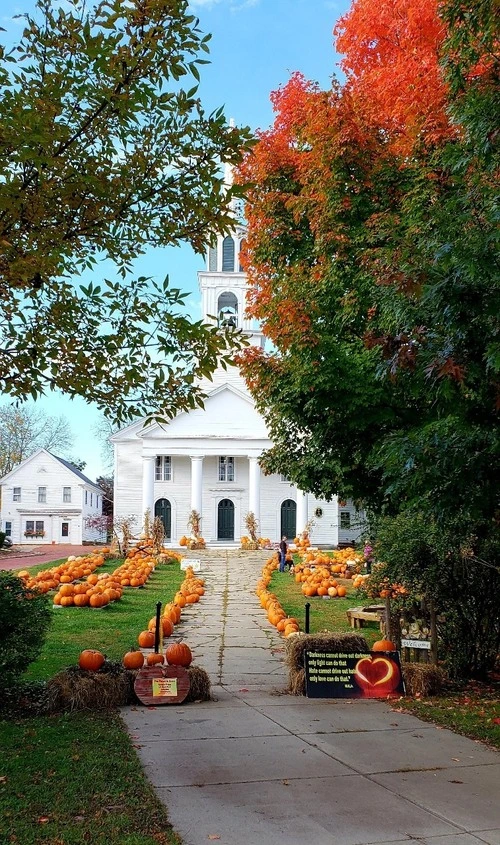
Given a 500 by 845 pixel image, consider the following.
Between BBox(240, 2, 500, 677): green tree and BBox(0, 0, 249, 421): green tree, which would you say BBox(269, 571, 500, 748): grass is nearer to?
BBox(240, 2, 500, 677): green tree

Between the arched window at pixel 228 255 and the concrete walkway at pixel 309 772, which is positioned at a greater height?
the arched window at pixel 228 255

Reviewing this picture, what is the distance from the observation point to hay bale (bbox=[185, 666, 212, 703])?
815 cm

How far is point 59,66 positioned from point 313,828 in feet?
16.5

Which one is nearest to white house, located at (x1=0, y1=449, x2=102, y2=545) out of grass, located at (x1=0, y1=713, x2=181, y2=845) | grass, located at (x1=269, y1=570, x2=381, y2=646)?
grass, located at (x1=269, y1=570, x2=381, y2=646)

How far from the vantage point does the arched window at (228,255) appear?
1876 inches

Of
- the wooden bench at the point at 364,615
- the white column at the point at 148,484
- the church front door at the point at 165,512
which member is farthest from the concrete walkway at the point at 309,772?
the church front door at the point at 165,512

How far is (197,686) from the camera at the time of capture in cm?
820

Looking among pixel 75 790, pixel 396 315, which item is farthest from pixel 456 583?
pixel 75 790

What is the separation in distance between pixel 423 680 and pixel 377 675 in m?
0.52

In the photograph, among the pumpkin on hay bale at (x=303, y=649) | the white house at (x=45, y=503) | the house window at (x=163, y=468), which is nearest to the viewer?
the pumpkin on hay bale at (x=303, y=649)

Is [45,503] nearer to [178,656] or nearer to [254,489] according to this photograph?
[254,489]

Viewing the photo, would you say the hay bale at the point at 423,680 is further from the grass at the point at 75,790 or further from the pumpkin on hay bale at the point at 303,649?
the grass at the point at 75,790

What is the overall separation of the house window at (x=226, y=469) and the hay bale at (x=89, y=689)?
3449 centimetres

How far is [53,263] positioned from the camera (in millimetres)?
4590
